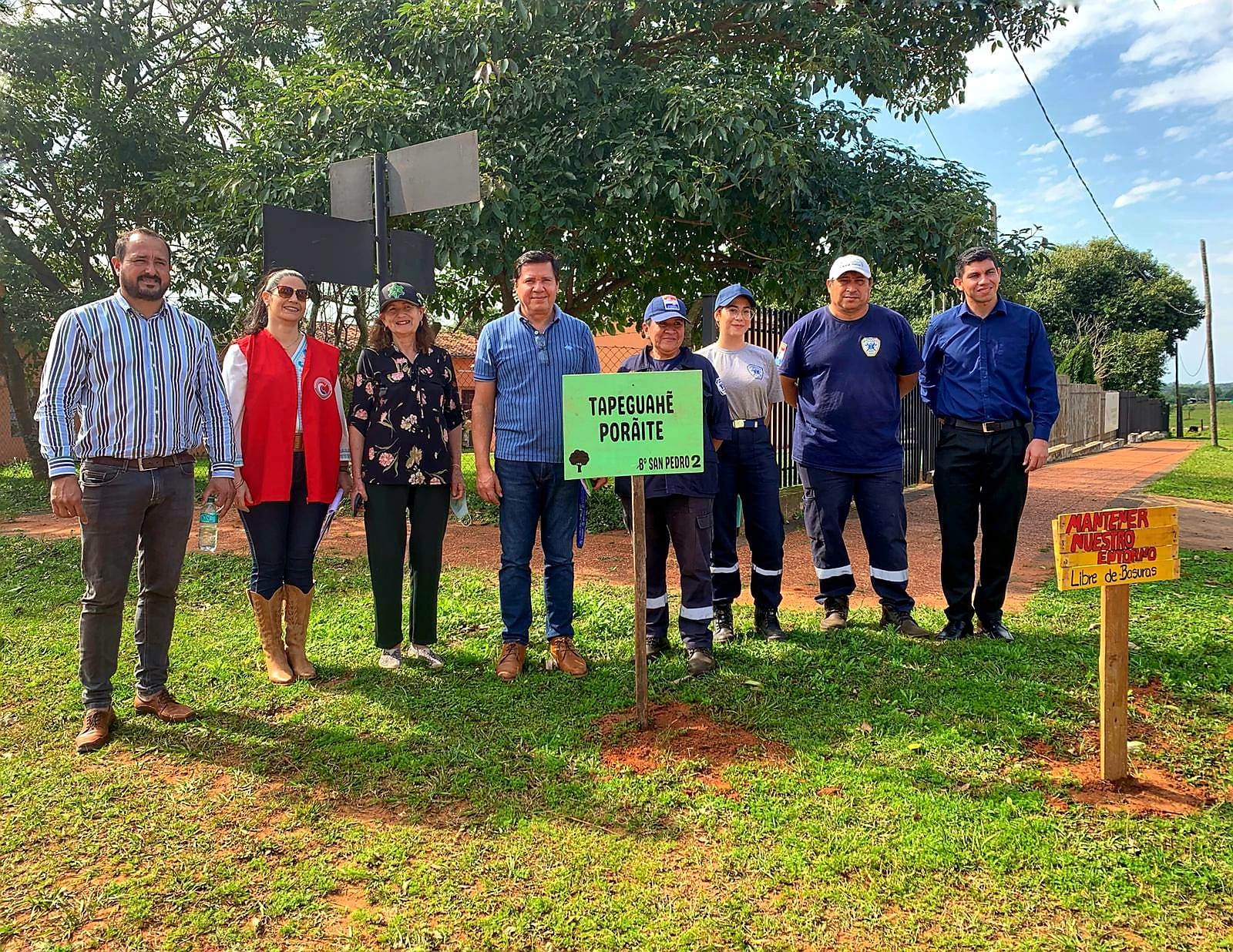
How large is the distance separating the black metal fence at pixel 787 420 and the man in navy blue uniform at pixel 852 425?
1.73ft

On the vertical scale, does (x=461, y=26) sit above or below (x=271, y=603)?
above

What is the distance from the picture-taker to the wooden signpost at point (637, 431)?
131 inches

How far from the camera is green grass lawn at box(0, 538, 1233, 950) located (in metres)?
2.31

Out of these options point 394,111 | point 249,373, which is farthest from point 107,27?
point 249,373

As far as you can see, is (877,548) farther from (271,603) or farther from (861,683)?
(271,603)

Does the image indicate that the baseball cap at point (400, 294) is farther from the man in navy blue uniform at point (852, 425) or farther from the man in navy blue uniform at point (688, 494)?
the man in navy blue uniform at point (852, 425)

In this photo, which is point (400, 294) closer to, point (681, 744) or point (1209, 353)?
point (681, 744)

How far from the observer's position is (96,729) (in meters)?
3.48

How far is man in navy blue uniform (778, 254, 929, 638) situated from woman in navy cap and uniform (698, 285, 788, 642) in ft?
0.80

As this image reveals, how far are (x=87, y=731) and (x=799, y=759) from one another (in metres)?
2.96

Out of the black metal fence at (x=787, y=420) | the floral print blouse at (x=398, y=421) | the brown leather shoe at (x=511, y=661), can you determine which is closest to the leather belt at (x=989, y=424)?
the black metal fence at (x=787, y=420)

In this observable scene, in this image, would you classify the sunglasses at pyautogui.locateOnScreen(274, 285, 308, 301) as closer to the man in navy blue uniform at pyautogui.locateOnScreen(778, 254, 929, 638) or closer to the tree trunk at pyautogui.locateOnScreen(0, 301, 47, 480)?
the man in navy blue uniform at pyautogui.locateOnScreen(778, 254, 929, 638)

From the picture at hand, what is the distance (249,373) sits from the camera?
12.9 feet

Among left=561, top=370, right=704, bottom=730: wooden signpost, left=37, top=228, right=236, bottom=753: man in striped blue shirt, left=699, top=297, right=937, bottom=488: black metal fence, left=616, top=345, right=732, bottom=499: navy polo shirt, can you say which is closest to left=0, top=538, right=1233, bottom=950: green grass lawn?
left=37, top=228, right=236, bottom=753: man in striped blue shirt
